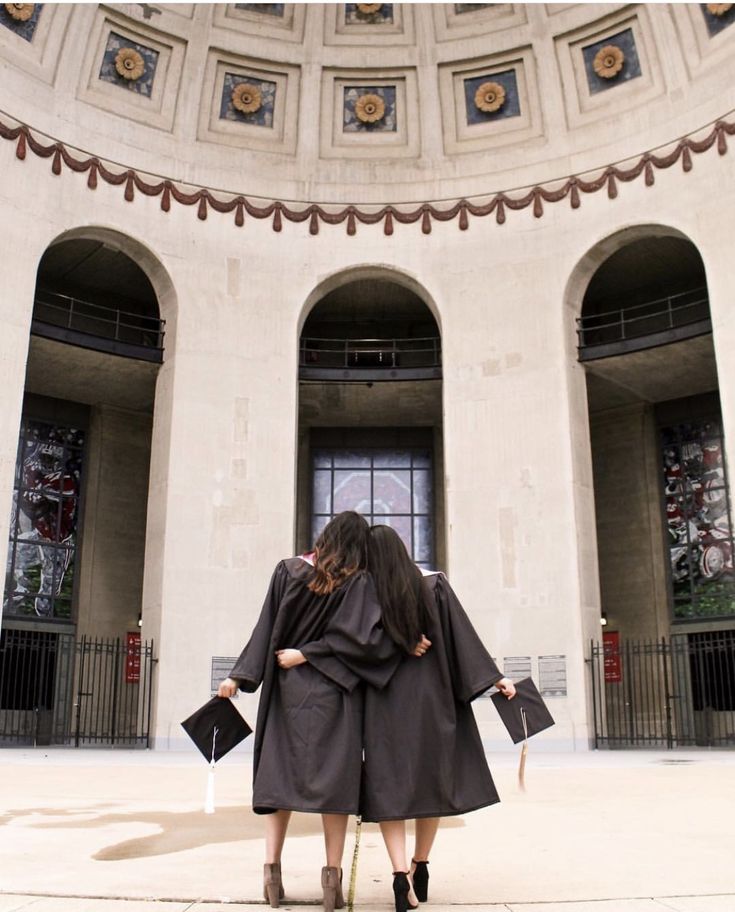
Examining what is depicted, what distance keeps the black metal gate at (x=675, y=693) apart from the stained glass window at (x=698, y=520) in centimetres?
86

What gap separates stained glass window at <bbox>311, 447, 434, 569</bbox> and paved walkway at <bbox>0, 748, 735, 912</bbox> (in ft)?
51.5

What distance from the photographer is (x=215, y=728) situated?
3.98 m

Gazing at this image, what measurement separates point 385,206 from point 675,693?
13.1 m

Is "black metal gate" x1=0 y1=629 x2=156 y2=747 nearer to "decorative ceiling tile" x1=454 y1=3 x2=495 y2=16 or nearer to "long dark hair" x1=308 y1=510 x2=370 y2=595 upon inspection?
"decorative ceiling tile" x1=454 y1=3 x2=495 y2=16

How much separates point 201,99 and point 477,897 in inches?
825

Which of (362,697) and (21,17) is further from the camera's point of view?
(21,17)

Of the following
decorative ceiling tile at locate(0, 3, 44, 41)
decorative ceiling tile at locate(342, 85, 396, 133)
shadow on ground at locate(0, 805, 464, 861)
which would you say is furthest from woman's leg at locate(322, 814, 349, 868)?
decorative ceiling tile at locate(342, 85, 396, 133)

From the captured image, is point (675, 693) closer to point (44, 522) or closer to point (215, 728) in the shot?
point (44, 522)

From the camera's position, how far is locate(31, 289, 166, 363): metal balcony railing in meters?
19.3

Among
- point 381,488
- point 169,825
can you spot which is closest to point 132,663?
point 381,488

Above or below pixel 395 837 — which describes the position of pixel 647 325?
above

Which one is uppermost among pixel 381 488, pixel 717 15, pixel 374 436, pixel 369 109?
pixel 369 109

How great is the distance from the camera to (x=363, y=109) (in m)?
22.2

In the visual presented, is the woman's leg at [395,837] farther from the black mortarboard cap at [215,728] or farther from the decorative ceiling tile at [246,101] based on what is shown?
the decorative ceiling tile at [246,101]
